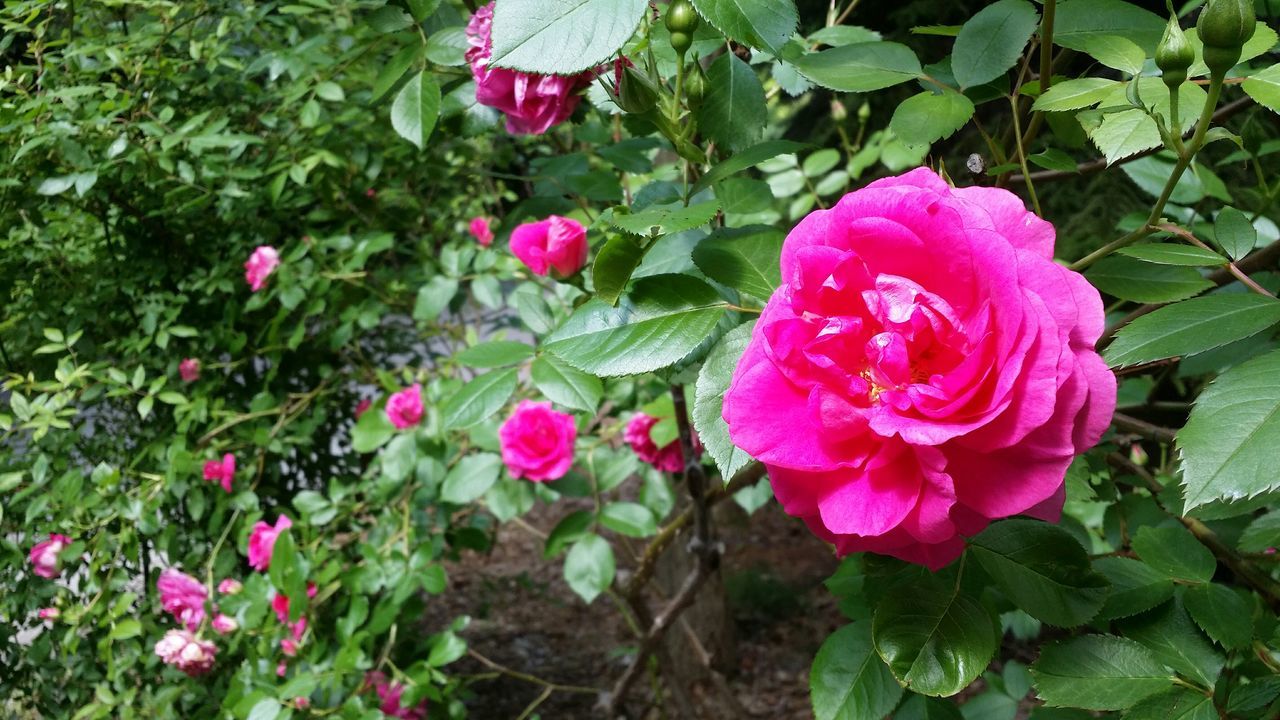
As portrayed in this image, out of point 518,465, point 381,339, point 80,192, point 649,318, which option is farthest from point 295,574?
point 649,318

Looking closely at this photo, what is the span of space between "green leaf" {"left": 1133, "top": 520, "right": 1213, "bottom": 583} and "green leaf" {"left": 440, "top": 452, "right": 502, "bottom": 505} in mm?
838

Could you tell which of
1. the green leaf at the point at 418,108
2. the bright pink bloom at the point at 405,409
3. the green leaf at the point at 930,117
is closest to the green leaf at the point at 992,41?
the green leaf at the point at 930,117

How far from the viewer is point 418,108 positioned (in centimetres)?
79

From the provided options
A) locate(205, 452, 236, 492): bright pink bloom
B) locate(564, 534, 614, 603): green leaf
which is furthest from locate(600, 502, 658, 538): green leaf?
locate(205, 452, 236, 492): bright pink bloom

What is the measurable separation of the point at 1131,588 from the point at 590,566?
0.75 m

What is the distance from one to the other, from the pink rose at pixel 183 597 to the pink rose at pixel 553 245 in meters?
0.96

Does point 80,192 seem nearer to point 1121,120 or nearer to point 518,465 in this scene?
point 518,465

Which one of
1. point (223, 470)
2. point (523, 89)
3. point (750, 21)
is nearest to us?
point (750, 21)

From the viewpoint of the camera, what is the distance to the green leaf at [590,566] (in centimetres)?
118

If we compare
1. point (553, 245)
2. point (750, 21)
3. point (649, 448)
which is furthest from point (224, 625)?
point (750, 21)

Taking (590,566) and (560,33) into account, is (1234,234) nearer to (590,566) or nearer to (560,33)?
(560,33)

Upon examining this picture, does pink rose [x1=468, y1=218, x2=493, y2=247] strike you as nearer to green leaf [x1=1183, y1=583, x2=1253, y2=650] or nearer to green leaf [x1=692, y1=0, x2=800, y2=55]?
green leaf [x1=692, y1=0, x2=800, y2=55]

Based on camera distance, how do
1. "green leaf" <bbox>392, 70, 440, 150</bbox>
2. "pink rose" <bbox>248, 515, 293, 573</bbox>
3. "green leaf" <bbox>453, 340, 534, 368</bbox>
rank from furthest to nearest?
"pink rose" <bbox>248, 515, 293, 573</bbox>, "green leaf" <bbox>453, 340, 534, 368</bbox>, "green leaf" <bbox>392, 70, 440, 150</bbox>

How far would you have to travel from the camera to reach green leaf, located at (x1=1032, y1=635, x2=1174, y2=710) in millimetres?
491
